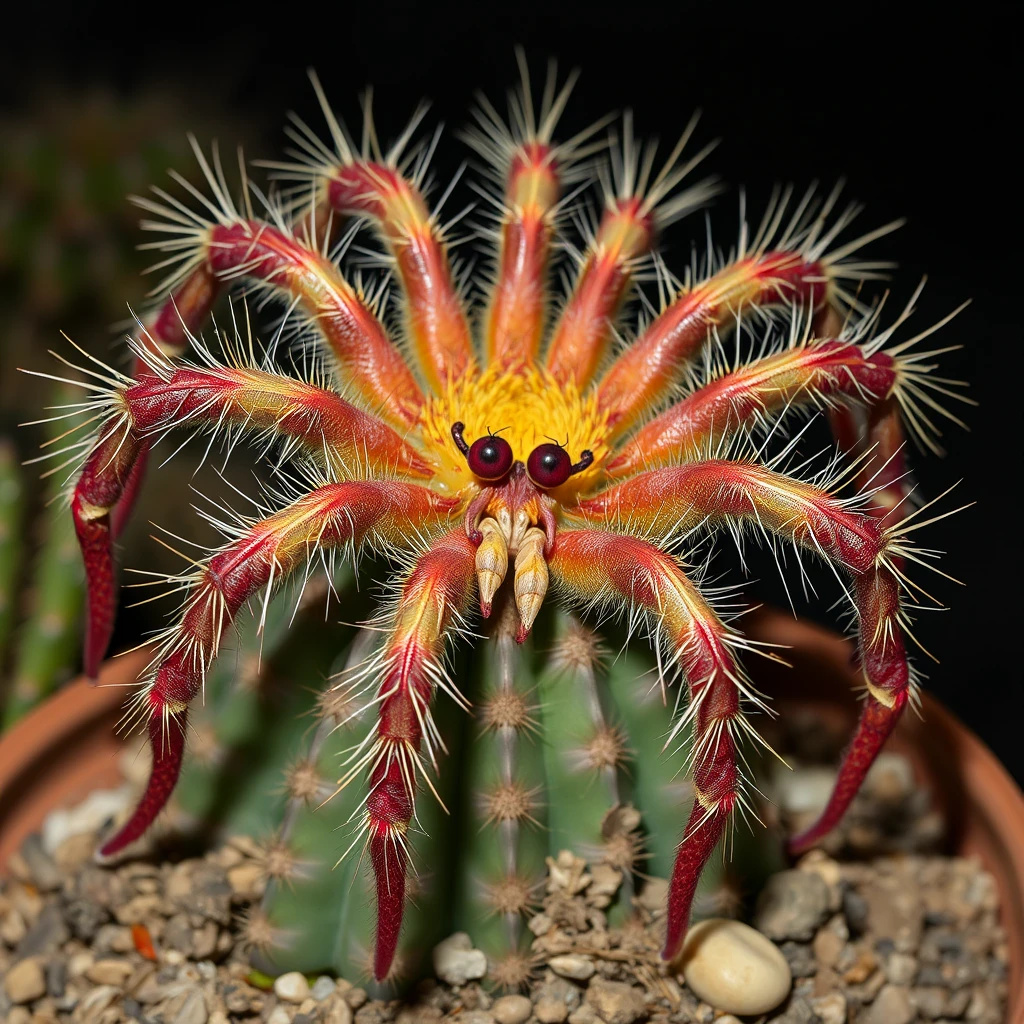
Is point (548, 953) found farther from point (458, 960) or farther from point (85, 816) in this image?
point (85, 816)

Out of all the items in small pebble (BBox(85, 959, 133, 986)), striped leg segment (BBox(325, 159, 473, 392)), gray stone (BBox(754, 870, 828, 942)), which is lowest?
small pebble (BBox(85, 959, 133, 986))

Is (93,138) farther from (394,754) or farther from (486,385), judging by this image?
(394,754)

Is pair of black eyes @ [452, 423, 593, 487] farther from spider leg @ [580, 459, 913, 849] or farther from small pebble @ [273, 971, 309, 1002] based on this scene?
small pebble @ [273, 971, 309, 1002]

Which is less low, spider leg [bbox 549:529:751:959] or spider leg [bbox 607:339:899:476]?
spider leg [bbox 607:339:899:476]

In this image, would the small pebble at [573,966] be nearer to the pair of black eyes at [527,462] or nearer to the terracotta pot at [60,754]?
the pair of black eyes at [527,462]

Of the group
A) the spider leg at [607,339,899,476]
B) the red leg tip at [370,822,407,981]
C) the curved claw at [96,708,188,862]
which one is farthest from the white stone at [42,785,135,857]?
the spider leg at [607,339,899,476]
